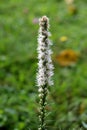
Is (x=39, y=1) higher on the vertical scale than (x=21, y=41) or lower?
higher

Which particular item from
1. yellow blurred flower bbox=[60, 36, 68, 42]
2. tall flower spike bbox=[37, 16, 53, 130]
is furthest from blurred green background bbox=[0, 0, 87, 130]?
tall flower spike bbox=[37, 16, 53, 130]

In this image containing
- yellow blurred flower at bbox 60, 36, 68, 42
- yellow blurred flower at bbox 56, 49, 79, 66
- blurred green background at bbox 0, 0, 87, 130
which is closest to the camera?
blurred green background at bbox 0, 0, 87, 130

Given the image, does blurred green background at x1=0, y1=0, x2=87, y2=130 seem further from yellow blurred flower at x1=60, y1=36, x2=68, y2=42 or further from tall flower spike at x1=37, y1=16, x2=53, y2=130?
tall flower spike at x1=37, y1=16, x2=53, y2=130

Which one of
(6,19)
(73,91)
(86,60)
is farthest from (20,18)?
(73,91)

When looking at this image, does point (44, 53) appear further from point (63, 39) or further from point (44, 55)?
point (63, 39)

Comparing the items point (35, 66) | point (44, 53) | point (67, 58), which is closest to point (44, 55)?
point (44, 53)

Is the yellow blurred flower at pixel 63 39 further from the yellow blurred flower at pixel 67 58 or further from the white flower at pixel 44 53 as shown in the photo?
the white flower at pixel 44 53

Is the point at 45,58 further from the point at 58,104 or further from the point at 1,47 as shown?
the point at 1,47
